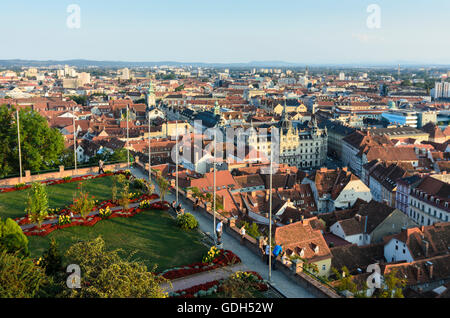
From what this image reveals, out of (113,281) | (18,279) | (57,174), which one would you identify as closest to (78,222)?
(18,279)

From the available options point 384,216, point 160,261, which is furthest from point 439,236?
point 160,261

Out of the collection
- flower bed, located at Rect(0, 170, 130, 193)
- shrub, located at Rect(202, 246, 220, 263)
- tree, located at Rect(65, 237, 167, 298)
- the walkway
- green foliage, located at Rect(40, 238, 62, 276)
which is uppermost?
tree, located at Rect(65, 237, 167, 298)

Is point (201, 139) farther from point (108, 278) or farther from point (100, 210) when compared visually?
point (108, 278)

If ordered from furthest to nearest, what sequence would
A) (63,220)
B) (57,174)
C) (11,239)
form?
(57,174)
(63,220)
(11,239)

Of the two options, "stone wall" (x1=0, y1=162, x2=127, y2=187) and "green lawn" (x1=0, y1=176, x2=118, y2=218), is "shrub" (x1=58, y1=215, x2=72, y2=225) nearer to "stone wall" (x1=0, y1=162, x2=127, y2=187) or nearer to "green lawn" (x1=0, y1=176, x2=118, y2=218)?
"green lawn" (x1=0, y1=176, x2=118, y2=218)

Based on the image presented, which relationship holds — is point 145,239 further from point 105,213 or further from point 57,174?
point 57,174

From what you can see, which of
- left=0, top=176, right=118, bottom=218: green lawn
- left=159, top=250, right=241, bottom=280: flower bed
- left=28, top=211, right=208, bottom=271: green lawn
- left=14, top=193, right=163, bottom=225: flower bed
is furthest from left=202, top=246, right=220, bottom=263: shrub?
left=0, top=176, right=118, bottom=218: green lawn
